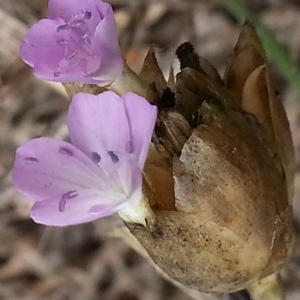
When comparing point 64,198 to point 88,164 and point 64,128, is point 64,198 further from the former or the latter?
point 64,128

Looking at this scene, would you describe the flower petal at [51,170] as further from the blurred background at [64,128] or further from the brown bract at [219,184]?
the blurred background at [64,128]

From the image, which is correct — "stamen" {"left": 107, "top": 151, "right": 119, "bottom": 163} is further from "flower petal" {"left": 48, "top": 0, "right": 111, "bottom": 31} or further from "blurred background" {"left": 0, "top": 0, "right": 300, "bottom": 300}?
"blurred background" {"left": 0, "top": 0, "right": 300, "bottom": 300}

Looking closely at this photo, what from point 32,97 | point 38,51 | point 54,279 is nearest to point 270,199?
point 38,51

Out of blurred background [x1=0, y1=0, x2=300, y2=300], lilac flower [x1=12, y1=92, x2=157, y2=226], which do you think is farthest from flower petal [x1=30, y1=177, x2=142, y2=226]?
blurred background [x1=0, y1=0, x2=300, y2=300]

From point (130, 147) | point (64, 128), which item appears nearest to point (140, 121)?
point (130, 147)

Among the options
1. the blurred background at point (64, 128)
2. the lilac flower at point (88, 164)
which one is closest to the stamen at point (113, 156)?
the lilac flower at point (88, 164)

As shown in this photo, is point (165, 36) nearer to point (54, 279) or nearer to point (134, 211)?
point (54, 279)
